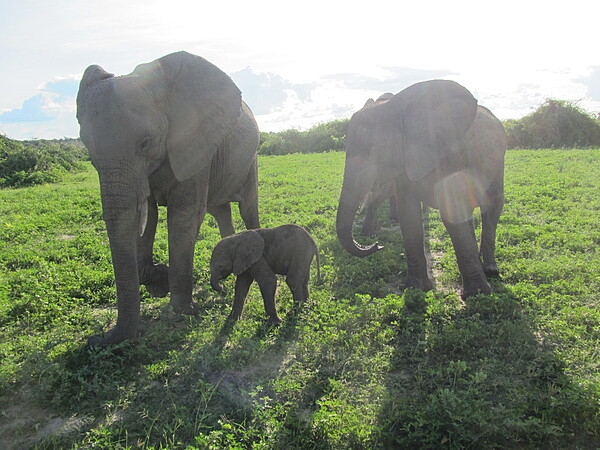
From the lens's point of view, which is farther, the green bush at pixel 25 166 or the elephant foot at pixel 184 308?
the green bush at pixel 25 166

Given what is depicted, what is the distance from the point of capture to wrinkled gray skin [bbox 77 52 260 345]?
15.3 ft

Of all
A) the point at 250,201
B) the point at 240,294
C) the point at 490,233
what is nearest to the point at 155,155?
the point at 240,294

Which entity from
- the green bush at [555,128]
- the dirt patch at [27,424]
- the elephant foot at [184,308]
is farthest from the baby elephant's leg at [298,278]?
the green bush at [555,128]

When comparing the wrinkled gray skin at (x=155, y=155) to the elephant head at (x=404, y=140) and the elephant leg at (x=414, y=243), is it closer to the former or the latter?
the elephant head at (x=404, y=140)

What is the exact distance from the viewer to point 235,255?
19.0 feet

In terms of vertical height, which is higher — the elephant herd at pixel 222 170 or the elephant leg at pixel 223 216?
the elephant herd at pixel 222 170

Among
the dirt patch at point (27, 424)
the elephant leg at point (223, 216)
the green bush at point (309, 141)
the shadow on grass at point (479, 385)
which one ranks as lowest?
the green bush at point (309, 141)

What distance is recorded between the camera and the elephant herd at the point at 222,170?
15.6ft

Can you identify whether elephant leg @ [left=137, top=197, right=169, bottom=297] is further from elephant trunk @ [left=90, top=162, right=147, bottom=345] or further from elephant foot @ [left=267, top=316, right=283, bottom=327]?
elephant foot @ [left=267, top=316, right=283, bottom=327]

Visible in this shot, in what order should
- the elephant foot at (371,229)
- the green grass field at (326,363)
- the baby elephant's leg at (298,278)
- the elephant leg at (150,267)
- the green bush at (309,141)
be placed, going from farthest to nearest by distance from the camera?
the green bush at (309,141) → the elephant foot at (371,229) → the elephant leg at (150,267) → the baby elephant's leg at (298,278) → the green grass field at (326,363)

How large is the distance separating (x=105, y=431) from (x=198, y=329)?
190 centimetres

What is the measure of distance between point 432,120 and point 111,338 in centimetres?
445

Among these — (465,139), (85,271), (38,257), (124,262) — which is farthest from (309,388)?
(38,257)

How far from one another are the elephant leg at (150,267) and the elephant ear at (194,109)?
3.56ft
